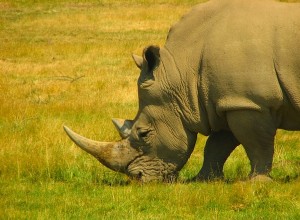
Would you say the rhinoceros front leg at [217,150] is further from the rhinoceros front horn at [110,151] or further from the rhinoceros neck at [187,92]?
the rhinoceros front horn at [110,151]

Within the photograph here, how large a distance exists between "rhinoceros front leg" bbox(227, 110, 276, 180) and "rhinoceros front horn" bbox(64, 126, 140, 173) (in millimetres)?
1366

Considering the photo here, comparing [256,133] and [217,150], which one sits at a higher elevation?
[256,133]

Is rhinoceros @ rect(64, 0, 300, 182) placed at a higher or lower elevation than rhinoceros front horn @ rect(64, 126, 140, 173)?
higher

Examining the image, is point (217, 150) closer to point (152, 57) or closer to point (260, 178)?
point (260, 178)

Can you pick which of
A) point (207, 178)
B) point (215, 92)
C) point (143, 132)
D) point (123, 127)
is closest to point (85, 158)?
point (123, 127)

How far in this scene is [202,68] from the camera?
952cm

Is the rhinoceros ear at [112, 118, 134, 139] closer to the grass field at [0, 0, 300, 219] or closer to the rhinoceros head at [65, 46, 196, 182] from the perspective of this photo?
the rhinoceros head at [65, 46, 196, 182]

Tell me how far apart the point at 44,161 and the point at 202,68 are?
2.89 metres

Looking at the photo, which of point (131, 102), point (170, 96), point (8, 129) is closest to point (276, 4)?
point (170, 96)

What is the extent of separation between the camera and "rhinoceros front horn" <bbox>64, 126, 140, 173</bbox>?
33.1 ft

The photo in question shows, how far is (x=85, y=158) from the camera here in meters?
11.8

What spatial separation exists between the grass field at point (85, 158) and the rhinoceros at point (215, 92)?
40 cm

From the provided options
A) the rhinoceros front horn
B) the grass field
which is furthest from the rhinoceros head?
the grass field

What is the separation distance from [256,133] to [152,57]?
1520mm
